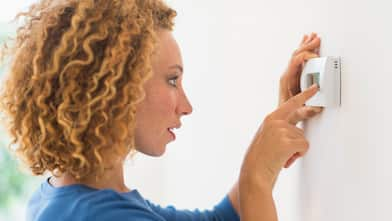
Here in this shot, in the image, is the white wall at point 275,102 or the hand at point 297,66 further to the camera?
the hand at point 297,66

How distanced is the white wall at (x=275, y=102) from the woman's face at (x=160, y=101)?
8.2 inches

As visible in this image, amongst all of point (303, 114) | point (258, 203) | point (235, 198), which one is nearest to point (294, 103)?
point (303, 114)

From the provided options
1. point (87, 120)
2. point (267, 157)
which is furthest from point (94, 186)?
point (267, 157)

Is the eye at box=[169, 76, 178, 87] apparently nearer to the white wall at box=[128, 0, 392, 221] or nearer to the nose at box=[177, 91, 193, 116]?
the nose at box=[177, 91, 193, 116]

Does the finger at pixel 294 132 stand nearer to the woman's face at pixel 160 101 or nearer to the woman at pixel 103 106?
the woman at pixel 103 106

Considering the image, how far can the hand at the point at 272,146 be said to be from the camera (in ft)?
2.47

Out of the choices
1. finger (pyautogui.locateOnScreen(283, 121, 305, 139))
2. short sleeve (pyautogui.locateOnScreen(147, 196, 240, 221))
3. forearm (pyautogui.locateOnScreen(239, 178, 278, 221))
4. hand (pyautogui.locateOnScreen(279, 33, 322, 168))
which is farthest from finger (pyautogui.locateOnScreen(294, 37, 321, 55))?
short sleeve (pyautogui.locateOnScreen(147, 196, 240, 221))

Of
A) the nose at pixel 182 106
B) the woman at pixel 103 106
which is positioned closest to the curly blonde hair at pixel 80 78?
the woman at pixel 103 106

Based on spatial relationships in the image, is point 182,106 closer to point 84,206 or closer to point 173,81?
point 173,81

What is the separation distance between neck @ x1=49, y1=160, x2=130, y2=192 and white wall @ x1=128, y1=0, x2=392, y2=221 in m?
0.29

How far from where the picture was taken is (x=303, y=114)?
2.59 ft

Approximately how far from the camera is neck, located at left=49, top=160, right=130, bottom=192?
75cm

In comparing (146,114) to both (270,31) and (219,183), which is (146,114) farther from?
(219,183)

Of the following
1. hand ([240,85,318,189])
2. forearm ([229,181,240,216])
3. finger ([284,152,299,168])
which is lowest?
forearm ([229,181,240,216])
